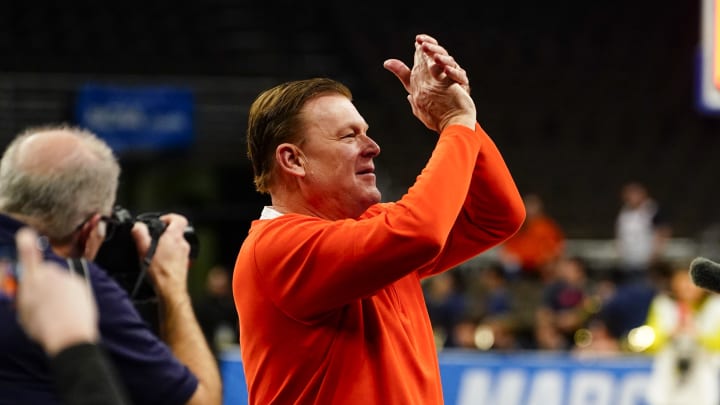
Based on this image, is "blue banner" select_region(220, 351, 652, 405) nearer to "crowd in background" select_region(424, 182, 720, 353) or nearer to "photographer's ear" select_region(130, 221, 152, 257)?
"crowd in background" select_region(424, 182, 720, 353)

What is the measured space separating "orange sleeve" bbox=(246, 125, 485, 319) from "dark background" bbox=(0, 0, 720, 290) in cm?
1298

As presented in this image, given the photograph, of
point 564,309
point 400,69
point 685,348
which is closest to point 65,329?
point 400,69

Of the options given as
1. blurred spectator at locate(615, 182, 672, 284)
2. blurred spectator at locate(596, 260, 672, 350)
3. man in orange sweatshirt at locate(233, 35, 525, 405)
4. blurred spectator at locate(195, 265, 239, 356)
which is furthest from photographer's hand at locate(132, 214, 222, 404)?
blurred spectator at locate(615, 182, 672, 284)

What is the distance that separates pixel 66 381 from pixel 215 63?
15794 mm

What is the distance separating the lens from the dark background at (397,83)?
16578 millimetres

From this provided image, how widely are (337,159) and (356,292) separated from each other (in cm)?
41

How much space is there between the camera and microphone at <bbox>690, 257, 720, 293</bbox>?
241 cm

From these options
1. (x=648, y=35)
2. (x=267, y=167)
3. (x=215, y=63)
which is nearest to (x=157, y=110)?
(x=215, y=63)

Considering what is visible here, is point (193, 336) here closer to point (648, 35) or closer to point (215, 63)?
point (215, 63)

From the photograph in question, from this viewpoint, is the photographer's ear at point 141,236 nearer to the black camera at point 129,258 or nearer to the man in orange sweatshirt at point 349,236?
the black camera at point 129,258

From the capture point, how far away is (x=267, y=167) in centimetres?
320

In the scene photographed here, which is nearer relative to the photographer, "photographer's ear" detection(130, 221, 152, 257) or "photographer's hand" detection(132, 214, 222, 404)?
"photographer's hand" detection(132, 214, 222, 404)

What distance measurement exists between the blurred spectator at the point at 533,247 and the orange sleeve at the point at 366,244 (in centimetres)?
1114

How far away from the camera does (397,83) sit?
17125 mm
